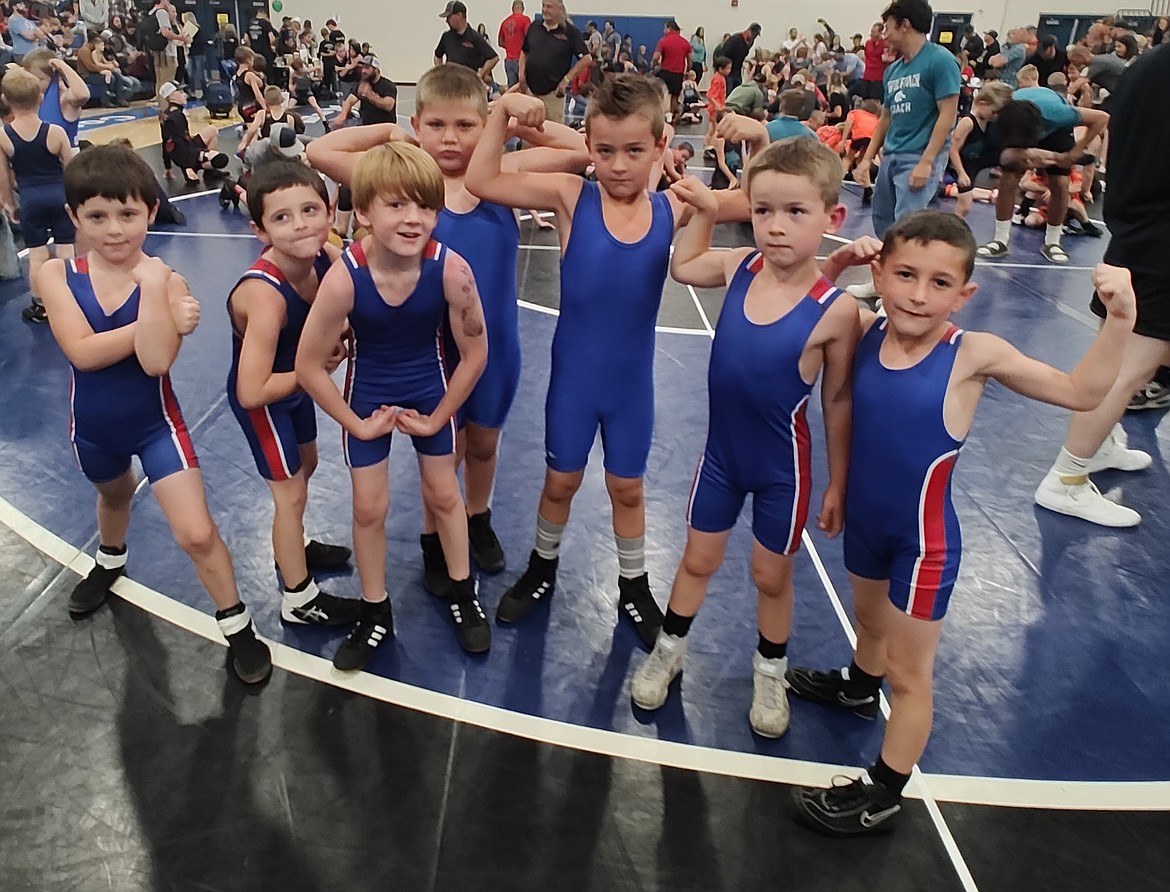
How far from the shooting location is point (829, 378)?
229 cm

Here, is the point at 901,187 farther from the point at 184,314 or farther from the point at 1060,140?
the point at 184,314

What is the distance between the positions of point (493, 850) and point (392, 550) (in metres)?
1.58

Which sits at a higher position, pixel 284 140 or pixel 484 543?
pixel 284 140

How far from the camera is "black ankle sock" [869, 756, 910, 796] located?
89.5 inches

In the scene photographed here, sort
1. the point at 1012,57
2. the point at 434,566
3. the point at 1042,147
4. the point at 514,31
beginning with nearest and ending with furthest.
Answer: the point at 434,566
the point at 1042,147
the point at 514,31
the point at 1012,57

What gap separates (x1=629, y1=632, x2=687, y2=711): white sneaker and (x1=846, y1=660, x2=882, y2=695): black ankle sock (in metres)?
0.55

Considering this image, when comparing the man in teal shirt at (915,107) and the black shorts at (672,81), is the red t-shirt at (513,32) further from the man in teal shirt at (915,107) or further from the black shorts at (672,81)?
the man in teal shirt at (915,107)

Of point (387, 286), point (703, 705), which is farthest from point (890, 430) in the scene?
point (387, 286)

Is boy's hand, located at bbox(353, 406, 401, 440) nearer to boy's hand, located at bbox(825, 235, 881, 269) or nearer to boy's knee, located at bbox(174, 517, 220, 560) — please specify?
boy's knee, located at bbox(174, 517, 220, 560)

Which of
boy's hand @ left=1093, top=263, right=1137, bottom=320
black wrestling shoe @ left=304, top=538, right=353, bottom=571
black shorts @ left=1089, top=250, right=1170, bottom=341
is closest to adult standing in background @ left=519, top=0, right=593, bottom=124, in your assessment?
black shorts @ left=1089, top=250, right=1170, bottom=341

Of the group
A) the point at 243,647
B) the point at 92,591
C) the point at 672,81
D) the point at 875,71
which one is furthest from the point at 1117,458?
the point at 672,81

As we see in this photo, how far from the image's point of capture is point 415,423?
2.63m

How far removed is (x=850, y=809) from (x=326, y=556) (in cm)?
218

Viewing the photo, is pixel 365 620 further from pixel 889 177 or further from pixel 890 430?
pixel 889 177
